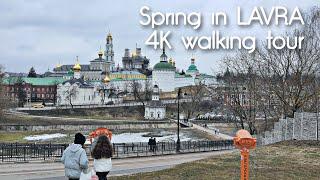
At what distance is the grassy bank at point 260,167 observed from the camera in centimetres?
1650

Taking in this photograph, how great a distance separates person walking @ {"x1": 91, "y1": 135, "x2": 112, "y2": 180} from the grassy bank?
475cm

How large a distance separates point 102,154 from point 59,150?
21929 millimetres

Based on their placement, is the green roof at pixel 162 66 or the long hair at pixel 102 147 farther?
the green roof at pixel 162 66

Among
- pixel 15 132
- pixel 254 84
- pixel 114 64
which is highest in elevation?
pixel 114 64

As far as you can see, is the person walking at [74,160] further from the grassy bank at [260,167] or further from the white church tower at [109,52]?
the white church tower at [109,52]

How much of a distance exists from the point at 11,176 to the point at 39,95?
14386cm

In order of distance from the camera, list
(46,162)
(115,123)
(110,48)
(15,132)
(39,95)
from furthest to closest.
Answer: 1. (110,48)
2. (39,95)
3. (115,123)
4. (15,132)
5. (46,162)

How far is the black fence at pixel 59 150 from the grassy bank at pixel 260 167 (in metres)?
9.00

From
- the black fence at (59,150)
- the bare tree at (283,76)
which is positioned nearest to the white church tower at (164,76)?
the bare tree at (283,76)


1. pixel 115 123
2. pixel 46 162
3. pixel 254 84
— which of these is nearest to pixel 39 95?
pixel 115 123

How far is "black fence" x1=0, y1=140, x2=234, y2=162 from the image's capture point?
2933cm

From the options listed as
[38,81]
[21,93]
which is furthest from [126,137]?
[38,81]

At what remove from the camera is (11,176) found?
64.4 ft

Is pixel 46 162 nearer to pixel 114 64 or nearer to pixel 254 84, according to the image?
pixel 254 84
